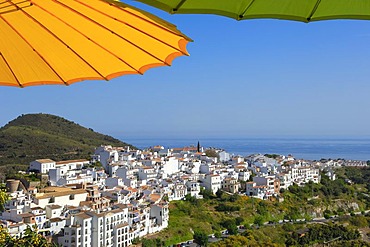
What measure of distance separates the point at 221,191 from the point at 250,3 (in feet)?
91.4

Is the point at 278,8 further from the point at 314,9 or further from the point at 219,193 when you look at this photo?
the point at 219,193

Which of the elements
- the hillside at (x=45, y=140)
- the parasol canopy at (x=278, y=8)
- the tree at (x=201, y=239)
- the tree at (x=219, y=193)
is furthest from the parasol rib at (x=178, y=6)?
the hillside at (x=45, y=140)

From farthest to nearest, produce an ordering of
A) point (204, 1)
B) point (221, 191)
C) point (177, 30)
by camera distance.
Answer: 1. point (221, 191)
2. point (177, 30)
3. point (204, 1)

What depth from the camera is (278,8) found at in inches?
28.5

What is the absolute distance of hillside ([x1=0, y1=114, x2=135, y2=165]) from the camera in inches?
1203

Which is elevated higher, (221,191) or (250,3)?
(250,3)

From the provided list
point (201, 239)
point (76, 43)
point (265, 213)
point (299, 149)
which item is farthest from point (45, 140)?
point (299, 149)

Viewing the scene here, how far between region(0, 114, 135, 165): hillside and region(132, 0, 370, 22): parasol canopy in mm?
29210

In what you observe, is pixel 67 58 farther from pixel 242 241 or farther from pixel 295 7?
pixel 242 241

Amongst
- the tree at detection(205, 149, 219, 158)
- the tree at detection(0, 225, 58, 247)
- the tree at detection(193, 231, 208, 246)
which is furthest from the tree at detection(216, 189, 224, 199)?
the tree at detection(0, 225, 58, 247)

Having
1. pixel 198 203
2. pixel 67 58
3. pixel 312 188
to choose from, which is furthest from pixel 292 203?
pixel 67 58

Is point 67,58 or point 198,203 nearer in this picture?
point 67,58

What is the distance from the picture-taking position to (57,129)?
1635 inches

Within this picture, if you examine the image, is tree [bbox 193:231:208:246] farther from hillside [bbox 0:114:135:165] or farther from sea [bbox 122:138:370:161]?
sea [bbox 122:138:370:161]
